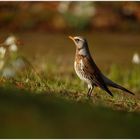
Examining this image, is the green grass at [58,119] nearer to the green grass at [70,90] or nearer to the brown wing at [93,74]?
the green grass at [70,90]

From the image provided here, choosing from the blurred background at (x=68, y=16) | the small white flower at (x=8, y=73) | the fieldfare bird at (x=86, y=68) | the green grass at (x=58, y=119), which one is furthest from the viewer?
the blurred background at (x=68, y=16)

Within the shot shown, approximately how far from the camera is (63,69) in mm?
8977

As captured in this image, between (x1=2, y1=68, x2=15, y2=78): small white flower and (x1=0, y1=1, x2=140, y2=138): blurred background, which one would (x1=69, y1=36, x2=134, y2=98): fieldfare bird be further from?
(x1=2, y1=68, x2=15, y2=78): small white flower

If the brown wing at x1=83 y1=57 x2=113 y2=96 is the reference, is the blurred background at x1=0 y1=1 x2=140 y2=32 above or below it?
above

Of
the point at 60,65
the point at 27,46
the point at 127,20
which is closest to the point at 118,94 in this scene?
the point at 60,65

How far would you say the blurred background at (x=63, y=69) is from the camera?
679 centimetres

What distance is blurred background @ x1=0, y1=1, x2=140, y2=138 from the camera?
6.79 metres

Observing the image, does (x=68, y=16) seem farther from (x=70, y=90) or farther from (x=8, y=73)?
(x=70, y=90)

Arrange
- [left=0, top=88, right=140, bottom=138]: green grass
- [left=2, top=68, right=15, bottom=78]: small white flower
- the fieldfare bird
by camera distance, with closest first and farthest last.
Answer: the fieldfare bird, [left=0, top=88, right=140, bottom=138]: green grass, [left=2, top=68, right=15, bottom=78]: small white flower

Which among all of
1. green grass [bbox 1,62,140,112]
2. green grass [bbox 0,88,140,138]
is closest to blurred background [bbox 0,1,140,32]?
green grass [bbox 1,62,140,112]

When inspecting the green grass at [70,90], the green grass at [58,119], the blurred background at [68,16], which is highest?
the blurred background at [68,16]

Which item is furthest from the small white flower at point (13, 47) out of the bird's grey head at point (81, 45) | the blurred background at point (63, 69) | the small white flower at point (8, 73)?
the bird's grey head at point (81, 45)

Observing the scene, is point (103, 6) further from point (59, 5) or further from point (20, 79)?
point (20, 79)

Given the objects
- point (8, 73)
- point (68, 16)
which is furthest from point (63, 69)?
point (68, 16)
